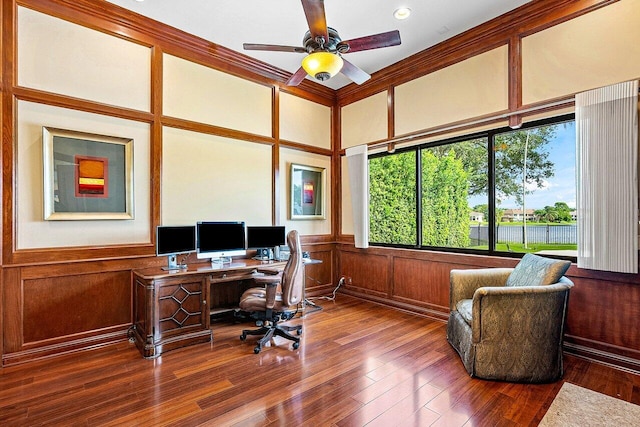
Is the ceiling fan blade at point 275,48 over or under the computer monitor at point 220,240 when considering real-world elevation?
over

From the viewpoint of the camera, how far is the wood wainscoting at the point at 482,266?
283 cm

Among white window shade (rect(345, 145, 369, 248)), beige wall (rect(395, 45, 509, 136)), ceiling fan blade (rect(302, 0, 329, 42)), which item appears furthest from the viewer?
white window shade (rect(345, 145, 369, 248))

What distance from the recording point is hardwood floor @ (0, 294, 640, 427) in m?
2.14

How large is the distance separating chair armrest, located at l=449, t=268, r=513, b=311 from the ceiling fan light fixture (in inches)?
92.7

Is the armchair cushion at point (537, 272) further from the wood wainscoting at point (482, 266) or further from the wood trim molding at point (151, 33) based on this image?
the wood trim molding at point (151, 33)

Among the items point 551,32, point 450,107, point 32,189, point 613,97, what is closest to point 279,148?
point 450,107

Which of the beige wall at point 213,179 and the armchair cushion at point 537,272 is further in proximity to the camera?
the beige wall at point 213,179

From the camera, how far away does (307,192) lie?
17.2 ft

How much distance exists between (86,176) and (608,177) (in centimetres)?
483

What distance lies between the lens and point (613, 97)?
2.81 m

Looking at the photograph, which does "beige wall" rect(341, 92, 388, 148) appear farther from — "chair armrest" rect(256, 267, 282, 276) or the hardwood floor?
the hardwood floor

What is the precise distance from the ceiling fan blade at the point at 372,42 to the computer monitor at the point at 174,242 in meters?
2.46

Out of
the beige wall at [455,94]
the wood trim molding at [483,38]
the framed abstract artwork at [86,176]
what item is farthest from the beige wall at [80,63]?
the beige wall at [455,94]

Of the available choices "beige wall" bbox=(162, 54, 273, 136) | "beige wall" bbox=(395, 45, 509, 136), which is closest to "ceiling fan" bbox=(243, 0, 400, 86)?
"beige wall" bbox=(162, 54, 273, 136)
